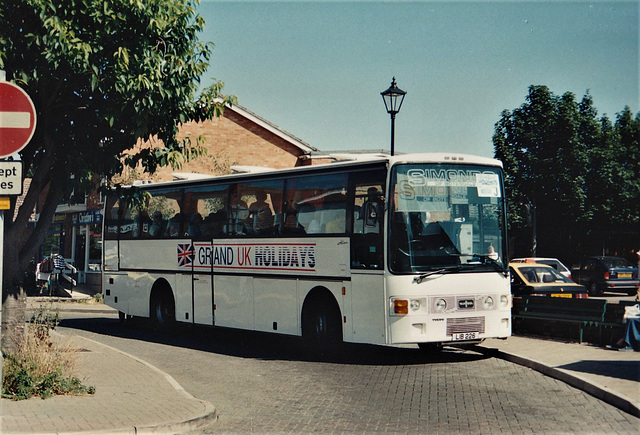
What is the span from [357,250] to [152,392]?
15.4 ft

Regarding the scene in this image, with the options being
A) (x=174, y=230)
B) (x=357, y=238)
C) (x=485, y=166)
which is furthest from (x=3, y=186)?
(x=174, y=230)

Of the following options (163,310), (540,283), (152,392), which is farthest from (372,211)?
(540,283)

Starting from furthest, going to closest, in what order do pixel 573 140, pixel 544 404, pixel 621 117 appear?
pixel 621 117
pixel 573 140
pixel 544 404

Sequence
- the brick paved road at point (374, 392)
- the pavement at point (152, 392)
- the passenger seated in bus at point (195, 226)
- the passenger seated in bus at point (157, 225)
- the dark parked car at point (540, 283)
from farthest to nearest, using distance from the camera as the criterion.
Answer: the dark parked car at point (540, 283) < the passenger seated in bus at point (157, 225) < the passenger seated in bus at point (195, 226) < the brick paved road at point (374, 392) < the pavement at point (152, 392)

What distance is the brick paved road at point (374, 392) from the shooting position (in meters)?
8.59

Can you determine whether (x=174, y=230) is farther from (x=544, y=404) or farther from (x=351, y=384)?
(x=544, y=404)

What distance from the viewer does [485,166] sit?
14.0 m

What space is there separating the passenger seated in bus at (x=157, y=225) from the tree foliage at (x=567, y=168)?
95.8 feet

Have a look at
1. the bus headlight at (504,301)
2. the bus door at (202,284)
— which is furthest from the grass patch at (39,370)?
the bus headlight at (504,301)

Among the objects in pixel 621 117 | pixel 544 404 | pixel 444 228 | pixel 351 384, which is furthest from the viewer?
pixel 621 117

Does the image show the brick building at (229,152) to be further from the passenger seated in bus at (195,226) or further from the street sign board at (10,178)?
the street sign board at (10,178)

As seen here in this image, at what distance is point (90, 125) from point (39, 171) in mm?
1001

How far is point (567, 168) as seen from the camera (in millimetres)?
45031

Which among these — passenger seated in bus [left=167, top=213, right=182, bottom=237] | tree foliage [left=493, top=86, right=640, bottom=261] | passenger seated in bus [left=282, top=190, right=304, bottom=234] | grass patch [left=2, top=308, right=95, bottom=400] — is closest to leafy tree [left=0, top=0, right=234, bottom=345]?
grass patch [left=2, top=308, right=95, bottom=400]
